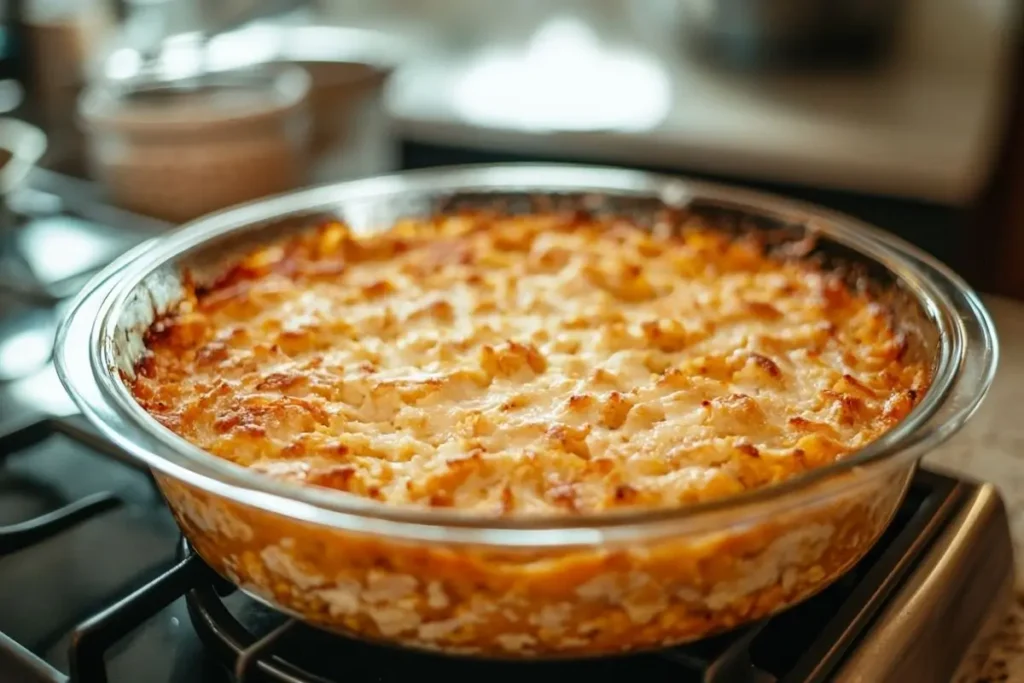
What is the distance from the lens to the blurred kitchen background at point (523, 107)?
1.35 m

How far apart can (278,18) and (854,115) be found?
134 cm

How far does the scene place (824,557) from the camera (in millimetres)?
622

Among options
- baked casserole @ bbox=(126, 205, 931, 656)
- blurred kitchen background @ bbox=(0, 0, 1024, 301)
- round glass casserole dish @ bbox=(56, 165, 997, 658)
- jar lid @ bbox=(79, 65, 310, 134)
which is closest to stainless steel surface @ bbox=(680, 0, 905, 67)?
blurred kitchen background @ bbox=(0, 0, 1024, 301)

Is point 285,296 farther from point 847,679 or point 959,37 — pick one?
point 959,37

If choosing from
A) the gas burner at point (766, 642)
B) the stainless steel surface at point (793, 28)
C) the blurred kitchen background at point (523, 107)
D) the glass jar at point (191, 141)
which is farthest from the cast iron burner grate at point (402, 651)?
the stainless steel surface at point (793, 28)

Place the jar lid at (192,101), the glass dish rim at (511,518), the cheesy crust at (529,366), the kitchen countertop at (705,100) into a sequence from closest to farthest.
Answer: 1. the glass dish rim at (511,518)
2. the cheesy crust at (529,366)
3. the jar lid at (192,101)
4. the kitchen countertop at (705,100)

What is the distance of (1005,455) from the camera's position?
0.92 m

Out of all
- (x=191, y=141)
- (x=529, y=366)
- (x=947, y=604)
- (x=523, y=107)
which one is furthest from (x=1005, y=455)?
(x=523, y=107)

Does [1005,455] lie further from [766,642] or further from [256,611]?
[256,611]

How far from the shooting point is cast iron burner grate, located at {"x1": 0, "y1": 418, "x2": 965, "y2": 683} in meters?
0.58

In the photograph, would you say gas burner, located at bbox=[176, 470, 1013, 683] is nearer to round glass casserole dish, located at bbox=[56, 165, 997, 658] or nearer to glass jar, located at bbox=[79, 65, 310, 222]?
round glass casserole dish, located at bbox=[56, 165, 997, 658]

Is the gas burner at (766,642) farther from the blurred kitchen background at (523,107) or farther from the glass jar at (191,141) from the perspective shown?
the glass jar at (191,141)

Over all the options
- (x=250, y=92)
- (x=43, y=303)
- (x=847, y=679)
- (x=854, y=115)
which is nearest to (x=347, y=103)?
(x=250, y=92)

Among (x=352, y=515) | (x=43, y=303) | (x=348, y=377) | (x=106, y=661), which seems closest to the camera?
(x=352, y=515)
